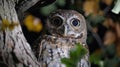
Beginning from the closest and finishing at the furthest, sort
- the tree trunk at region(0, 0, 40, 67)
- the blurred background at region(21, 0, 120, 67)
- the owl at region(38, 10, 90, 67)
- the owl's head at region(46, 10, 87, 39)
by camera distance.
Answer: the tree trunk at region(0, 0, 40, 67)
the owl at region(38, 10, 90, 67)
the owl's head at region(46, 10, 87, 39)
the blurred background at region(21, 0, 120, 67)

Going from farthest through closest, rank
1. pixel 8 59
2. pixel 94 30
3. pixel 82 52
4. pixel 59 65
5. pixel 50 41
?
1. pixel 94 30
2. pixel 50 41
3. pixel 59 65
4. pixel 8 59
5. pixel 82 52

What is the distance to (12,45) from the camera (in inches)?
86.5

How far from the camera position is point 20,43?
2.24 metres

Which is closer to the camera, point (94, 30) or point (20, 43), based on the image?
point (20, 43)

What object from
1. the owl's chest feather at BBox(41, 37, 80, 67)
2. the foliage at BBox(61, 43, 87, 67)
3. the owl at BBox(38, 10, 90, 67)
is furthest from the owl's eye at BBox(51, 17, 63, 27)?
the foliage at BBox(61, 43, 87, 67)

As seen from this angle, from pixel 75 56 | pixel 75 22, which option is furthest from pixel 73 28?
pixel 75 56

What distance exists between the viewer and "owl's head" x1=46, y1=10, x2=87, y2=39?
3.24 metres

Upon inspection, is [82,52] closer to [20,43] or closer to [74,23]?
[20,43]

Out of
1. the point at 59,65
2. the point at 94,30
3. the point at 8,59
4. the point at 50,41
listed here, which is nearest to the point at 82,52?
the point at 8,59

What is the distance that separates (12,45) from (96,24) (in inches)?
73.0

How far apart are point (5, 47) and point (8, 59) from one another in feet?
0.20

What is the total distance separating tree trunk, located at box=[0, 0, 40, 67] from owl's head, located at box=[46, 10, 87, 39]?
97 cm

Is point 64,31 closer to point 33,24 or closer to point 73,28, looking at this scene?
point 73,28

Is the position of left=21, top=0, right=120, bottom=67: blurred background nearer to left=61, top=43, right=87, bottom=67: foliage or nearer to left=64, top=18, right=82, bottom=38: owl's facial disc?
left=64, top=18, right=82, bottom=38: owl's facial disc
